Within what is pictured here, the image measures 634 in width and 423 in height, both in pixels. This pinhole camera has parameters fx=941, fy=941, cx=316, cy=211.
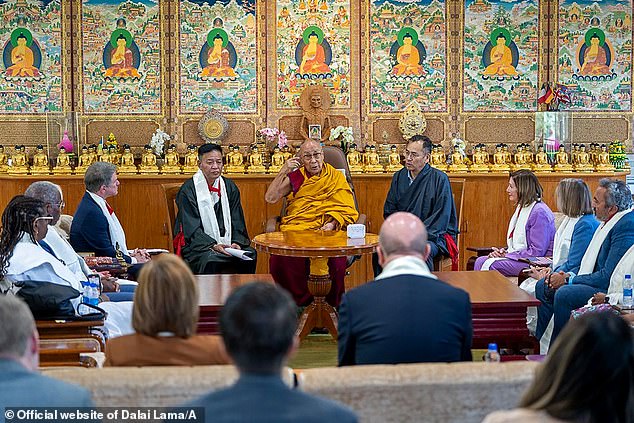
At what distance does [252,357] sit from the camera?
232cm

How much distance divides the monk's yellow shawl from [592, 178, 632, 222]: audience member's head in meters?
2.39

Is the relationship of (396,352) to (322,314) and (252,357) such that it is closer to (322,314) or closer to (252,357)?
(252,357)

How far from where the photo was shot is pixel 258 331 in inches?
91.7

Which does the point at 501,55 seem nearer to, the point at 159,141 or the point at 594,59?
the point at 594,59

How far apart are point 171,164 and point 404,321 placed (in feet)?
21.1

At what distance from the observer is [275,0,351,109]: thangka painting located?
1005cm

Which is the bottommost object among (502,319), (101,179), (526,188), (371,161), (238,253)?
(502,319)

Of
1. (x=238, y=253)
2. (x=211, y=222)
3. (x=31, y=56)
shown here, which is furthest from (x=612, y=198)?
(x=31, y=56)

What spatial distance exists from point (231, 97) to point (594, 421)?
8203 mm

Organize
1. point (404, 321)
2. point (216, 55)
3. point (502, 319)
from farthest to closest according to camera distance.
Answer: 1. point (216, 55)
2. point (502, 319)
3. point (404, 321)

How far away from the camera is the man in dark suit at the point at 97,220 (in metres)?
6.62

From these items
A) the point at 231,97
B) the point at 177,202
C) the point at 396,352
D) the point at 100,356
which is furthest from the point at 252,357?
the point at 231,97

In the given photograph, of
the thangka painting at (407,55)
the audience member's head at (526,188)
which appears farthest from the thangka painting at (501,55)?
the audience member's head at (526,188)

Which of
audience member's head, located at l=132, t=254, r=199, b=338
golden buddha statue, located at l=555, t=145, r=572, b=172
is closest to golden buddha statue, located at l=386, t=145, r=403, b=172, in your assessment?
golden buddha statue, located at l=555, t=145, r=572, b=172
